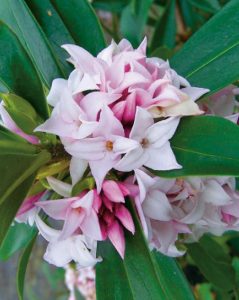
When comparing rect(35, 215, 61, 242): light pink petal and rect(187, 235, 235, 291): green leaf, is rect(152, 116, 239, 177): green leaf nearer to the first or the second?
rect(35, 215, 61, 242): light pink petal

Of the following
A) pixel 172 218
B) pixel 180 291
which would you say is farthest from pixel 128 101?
pixel 180 291

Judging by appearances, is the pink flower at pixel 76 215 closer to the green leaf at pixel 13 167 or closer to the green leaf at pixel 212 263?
the green leaf at pixel 13 167

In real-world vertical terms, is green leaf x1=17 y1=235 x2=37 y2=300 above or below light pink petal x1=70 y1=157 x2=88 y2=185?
below

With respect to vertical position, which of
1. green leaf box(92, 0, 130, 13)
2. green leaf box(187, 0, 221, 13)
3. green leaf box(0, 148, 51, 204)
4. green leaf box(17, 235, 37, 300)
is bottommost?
green leaf box(187, 0, 221, 13)

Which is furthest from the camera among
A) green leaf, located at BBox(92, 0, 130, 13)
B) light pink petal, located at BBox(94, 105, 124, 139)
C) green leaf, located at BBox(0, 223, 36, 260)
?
green leaf, located at BBox(92, 0, 130, 13)

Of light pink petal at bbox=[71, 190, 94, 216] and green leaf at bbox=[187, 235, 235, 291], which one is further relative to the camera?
green leaf at bbox=[187, 235, 235, 291]

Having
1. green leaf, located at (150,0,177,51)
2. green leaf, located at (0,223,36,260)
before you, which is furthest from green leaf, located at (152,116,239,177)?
green leaf, located at (150,0,177,51)

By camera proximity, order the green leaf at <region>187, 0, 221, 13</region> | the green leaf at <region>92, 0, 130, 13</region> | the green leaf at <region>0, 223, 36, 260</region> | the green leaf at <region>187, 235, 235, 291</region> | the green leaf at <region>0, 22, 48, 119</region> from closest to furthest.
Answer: the green leaf at <region>0, 22, 48, 119</region> → the green leaf at <region>0, 223, 36, 260</region> → the green leaf at <region>187, 235, 235, 291</region> → the green leaf at <region>187, 0, 221, 13</region> → the green leaf at <region>92, 0, 130, 13</region>

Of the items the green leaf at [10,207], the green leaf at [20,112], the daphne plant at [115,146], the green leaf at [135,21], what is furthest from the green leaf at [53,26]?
the green leaf at [135,21]
